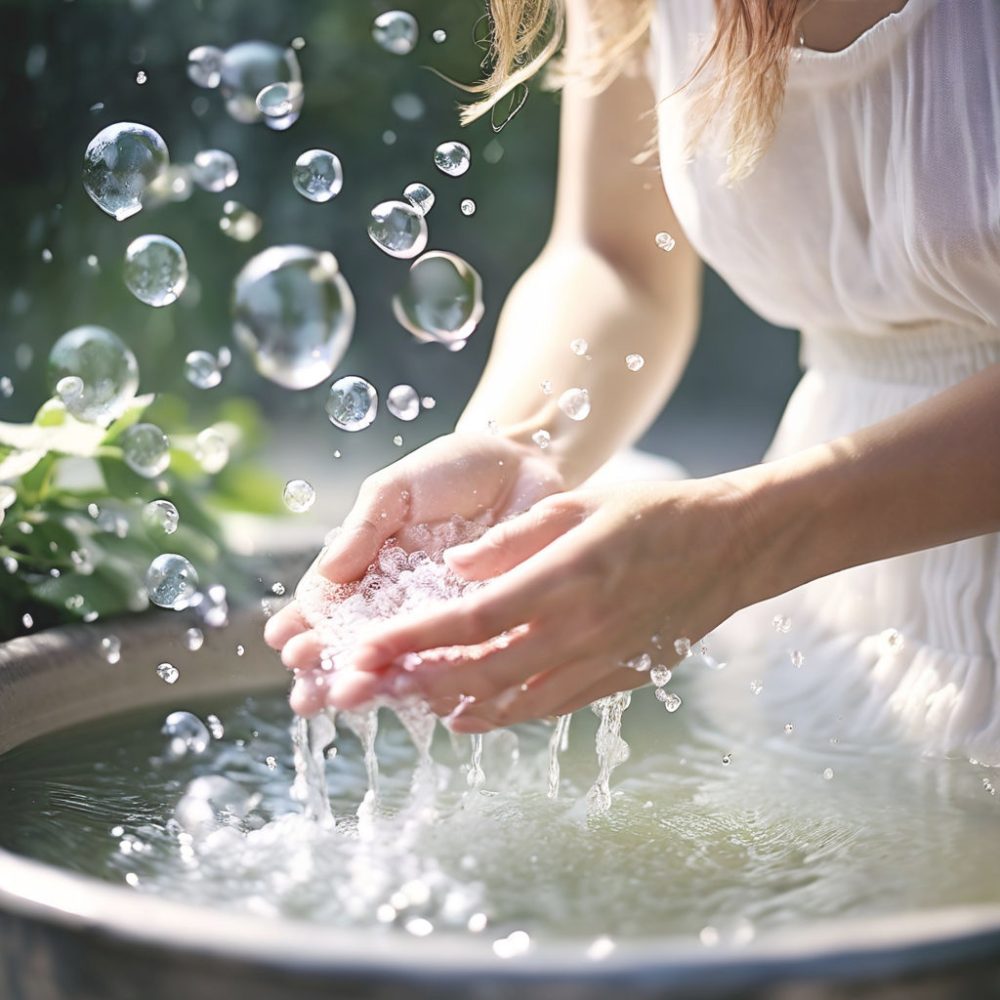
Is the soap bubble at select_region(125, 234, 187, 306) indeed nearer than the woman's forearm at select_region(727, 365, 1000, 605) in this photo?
No

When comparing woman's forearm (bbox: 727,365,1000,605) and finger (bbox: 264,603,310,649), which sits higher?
woman's forearm (bbox: 727,365,1000,605)

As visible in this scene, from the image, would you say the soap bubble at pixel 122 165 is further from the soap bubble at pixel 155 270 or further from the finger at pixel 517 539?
the finger at pixel 517 539

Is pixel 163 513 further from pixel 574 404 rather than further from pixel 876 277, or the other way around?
pixel 876 277

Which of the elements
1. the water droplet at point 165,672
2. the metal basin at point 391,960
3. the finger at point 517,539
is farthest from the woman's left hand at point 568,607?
the water droplet at point 165,672

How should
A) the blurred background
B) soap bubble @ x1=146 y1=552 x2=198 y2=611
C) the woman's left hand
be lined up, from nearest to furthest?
the woman's left hand, soap bubble @ x1=146 y1=552 x2=198 y2=611, the blurred background

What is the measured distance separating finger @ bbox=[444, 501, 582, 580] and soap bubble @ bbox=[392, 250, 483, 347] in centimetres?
32

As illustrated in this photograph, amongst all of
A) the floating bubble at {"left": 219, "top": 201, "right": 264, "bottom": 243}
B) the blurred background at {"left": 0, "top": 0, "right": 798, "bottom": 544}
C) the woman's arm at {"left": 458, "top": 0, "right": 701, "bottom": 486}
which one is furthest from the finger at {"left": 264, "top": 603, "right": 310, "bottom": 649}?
the floating bubble at {"left": 219, "top": 201, "right": 264, "bottom": 243}

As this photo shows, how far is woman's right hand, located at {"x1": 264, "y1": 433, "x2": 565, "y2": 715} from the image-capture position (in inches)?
28.5

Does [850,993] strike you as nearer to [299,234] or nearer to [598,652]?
[598,652]

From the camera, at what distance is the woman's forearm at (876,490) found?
75 centimetres

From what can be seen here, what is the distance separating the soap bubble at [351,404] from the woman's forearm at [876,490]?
0.33 metres

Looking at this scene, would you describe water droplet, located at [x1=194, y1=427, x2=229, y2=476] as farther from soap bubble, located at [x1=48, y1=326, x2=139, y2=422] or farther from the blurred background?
the blurred background

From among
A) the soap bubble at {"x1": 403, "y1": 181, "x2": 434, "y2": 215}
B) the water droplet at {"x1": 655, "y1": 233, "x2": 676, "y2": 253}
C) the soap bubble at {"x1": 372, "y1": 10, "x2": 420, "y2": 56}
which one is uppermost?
the soap bubble at {"x1": 372, "y1": 10, "x2": 420, "y2": 56}

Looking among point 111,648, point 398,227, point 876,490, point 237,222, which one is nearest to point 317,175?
point 398,227
